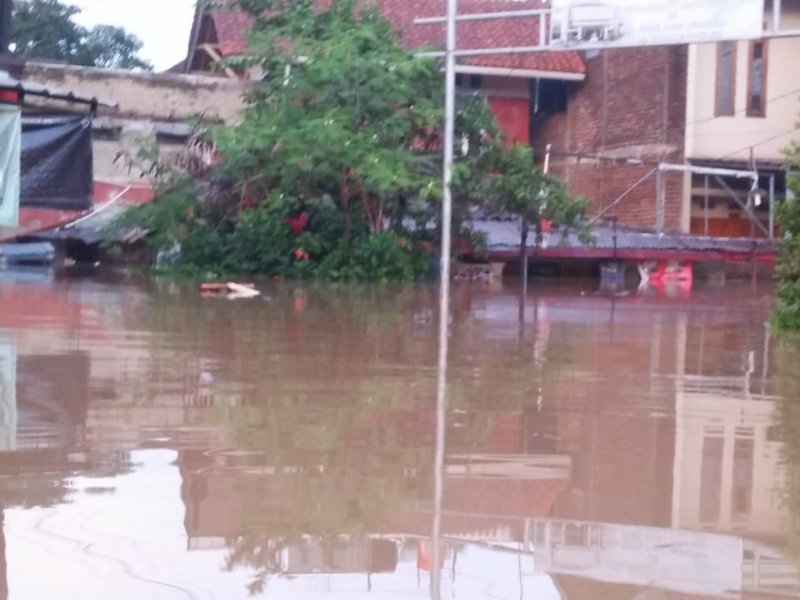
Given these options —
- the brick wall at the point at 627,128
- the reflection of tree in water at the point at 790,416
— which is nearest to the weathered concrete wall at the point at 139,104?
the brick wall at the point at 627,128

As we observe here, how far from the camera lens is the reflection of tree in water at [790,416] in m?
6.25

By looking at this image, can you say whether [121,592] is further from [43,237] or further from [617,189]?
[617,189]

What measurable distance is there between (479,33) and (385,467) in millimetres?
25395

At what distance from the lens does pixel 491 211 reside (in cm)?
2355

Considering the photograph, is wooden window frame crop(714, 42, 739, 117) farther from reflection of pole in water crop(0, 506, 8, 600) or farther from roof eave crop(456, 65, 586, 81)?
reflection of pole in water crop(0, 506, 8, 600)

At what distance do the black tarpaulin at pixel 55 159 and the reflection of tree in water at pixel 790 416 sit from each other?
14.3m

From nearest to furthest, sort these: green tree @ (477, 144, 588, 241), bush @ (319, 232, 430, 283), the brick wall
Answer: green tree @ (477, 144, 588, 241), bush @ (319, 232, 430, 283), the brick wall

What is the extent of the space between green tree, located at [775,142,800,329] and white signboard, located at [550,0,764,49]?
4.79 metres

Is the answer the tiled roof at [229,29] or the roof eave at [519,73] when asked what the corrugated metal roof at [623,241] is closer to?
the roof eave at [519,73]

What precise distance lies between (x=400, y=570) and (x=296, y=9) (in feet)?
63.1

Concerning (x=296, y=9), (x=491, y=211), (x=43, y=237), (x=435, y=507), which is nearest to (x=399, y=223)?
(x=491, y=211)

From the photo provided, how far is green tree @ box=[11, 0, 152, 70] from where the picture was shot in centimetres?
4181

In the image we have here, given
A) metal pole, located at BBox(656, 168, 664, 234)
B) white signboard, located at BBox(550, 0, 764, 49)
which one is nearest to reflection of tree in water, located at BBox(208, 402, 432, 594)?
white signboard, located at BBox(550, 0, 764, 49)

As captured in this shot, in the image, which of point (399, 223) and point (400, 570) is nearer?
point (400, 570)
